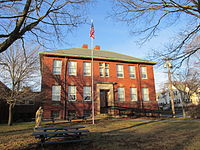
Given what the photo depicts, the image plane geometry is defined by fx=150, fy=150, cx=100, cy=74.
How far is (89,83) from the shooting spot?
66.3 feet

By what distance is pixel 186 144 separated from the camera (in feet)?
19.8

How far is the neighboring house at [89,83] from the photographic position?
18516 mm

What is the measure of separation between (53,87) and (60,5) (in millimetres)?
13536

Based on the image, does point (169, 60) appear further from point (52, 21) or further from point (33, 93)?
point (33, 93)

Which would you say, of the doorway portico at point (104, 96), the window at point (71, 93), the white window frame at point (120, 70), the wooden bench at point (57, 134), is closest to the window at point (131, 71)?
the white window frame at point (120, 70)

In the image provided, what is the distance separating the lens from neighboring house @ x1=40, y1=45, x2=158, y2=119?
18.5 metres

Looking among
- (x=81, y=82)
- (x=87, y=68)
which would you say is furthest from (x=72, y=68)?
(x=81, y=82)

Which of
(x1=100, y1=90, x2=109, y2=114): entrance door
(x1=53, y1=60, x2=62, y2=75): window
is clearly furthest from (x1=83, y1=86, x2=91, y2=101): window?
(x1=53, y1=60, x2=62, y2=75): window

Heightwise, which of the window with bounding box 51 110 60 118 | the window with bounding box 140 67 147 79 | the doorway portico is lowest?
the window with bounding box 51 110 60 118

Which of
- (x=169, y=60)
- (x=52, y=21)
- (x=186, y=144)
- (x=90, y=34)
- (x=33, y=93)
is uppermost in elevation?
(x=90, y=34)

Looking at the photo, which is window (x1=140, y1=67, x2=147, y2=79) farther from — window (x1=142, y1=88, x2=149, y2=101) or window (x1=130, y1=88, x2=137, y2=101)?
window (x1=130, y1=88, x2=137, y2=101)

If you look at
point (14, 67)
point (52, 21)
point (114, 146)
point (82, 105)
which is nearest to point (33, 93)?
point (14, 67)

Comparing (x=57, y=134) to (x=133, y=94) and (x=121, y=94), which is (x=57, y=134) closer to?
(x=121, y=94)

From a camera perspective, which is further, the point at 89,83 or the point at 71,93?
the point at 89,83
